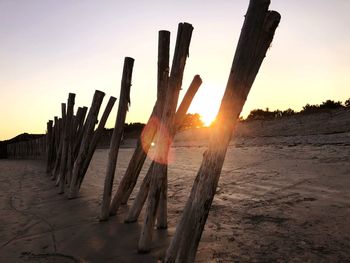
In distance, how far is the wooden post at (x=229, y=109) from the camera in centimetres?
219

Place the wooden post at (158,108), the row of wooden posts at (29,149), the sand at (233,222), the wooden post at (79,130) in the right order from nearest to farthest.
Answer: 1. the sand at (233,222)
2. the wooden post at (158,108)
3. the wooden post at (79,130)
4. the row of wooden posts at (29,149)

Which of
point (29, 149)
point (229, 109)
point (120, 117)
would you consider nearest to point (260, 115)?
point (29, 149)

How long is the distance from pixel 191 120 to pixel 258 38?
22436mm

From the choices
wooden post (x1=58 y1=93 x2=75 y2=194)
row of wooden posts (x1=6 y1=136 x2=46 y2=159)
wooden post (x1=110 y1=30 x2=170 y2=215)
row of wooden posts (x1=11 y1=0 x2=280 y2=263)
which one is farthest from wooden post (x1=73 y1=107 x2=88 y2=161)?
row of wooden posts (x1=6 y1=136 x2=46 y2=159)

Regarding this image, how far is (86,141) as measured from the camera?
5891 mm

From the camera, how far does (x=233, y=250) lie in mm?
2977

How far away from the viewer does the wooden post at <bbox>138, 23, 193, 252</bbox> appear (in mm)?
3100

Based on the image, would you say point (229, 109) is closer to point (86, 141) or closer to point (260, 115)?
point (86, 141)

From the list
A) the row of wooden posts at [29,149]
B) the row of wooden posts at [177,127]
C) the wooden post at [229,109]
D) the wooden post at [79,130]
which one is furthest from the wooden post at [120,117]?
the row of wooden posts at [29,149]

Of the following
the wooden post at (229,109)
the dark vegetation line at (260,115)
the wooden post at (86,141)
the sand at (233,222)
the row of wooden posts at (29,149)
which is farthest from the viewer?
the row of wooden posts at (29,149)

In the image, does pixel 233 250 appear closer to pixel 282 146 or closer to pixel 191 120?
pixel 282 146

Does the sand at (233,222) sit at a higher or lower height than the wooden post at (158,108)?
lower

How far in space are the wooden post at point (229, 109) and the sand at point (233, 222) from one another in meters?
0.66

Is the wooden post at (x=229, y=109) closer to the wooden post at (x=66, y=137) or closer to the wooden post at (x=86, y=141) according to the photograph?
the wooden post at (x=86, y=141)
